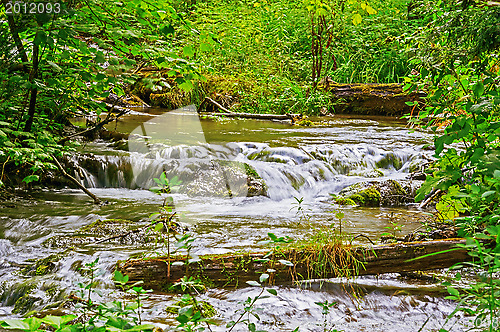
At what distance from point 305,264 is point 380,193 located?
128 inches

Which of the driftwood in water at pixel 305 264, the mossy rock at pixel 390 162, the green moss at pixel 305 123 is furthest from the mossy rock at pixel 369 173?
the driftwood in water at pixel 305 264

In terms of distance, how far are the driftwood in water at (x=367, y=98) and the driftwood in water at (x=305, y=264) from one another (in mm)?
8949

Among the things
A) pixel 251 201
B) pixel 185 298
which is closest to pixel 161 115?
pixel 251 201

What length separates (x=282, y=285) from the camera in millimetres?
2938

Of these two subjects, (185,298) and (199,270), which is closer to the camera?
(185,298)

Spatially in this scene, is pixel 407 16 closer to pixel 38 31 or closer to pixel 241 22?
pixel 241 22

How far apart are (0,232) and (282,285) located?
2.86 m

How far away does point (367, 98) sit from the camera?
1156 cm

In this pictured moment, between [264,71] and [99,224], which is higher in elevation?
[264,71]

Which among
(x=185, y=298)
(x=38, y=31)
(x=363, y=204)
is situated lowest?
(x=363, y=204)

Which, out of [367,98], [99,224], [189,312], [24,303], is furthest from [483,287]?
[367,98]

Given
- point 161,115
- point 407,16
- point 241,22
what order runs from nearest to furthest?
1. point 161,115
2. point 241,22
3. point 407,16

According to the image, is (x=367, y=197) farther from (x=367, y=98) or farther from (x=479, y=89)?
(x=367, y=98)

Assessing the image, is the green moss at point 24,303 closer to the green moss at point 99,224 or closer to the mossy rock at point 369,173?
the green moss at point 99,224
